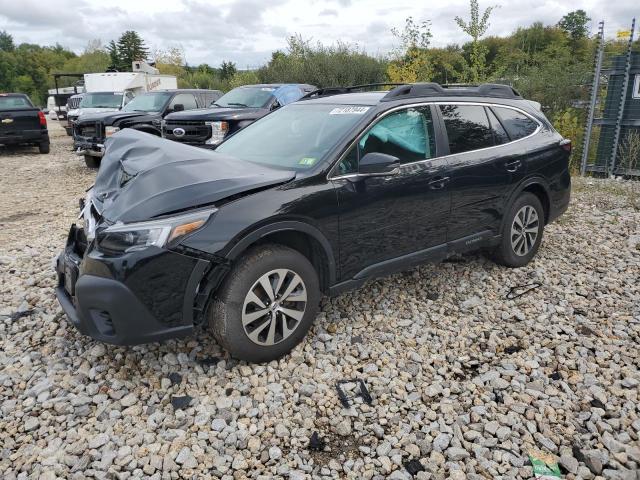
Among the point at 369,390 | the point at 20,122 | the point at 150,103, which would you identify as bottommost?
the point at 369,390

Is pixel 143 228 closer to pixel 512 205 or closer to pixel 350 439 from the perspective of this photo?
pixel 350 439

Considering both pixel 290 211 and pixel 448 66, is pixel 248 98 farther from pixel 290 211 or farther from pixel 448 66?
pixel 290 211

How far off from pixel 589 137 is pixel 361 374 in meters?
8.30

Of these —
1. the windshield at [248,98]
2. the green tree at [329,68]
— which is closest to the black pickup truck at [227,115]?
the windshield at [248,98]

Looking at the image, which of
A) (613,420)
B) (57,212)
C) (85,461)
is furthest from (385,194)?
(57,212)

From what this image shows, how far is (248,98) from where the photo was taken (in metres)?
10.4

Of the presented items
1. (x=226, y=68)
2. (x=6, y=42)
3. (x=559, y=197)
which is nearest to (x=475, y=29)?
(x=559, y=197)

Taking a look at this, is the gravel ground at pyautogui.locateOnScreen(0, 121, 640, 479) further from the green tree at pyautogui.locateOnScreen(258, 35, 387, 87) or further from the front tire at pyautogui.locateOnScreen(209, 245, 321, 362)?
the green tree at pyautogui.locateOnScreen(258, 35, 387, 87)

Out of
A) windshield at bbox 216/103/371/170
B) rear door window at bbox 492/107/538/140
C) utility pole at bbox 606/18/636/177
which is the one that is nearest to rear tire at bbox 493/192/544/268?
rear door window at bbox 492/107/538/140

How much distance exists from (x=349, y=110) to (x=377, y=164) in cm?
67

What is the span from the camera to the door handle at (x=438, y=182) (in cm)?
393

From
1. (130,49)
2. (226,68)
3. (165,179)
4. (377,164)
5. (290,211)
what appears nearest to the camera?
(165,179)

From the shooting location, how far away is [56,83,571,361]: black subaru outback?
2844mm

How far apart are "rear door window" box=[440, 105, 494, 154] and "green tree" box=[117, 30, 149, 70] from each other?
58.2 m
